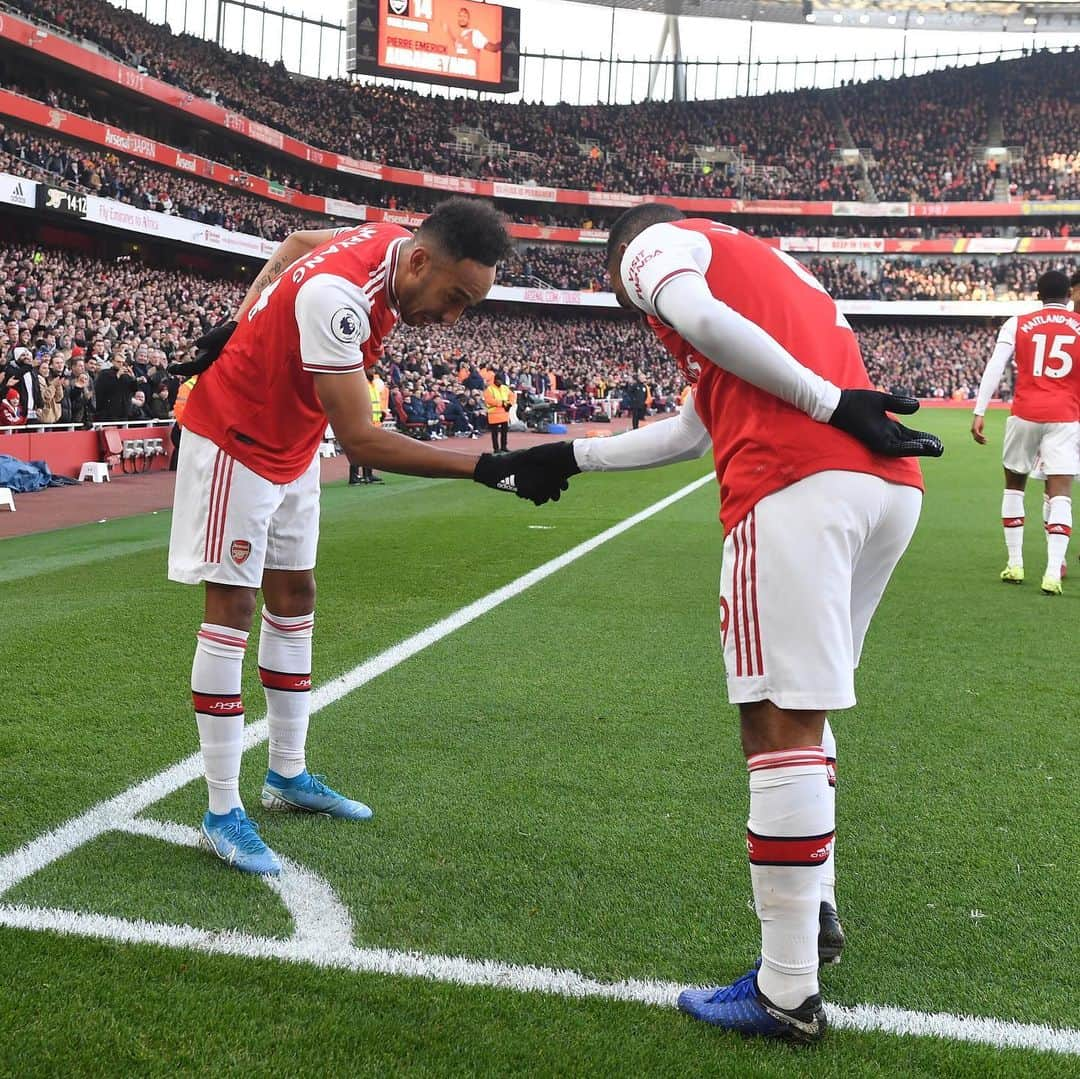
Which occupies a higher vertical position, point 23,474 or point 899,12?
point 899,12

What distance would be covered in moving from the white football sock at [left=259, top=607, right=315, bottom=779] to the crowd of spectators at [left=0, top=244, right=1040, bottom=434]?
13.2 metres

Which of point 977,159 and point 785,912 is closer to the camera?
point 785,912

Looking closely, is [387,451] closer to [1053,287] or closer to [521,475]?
[521,475]

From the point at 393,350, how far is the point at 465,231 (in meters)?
34.1

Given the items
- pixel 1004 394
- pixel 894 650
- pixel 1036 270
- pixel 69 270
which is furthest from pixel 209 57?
pixel 894 650

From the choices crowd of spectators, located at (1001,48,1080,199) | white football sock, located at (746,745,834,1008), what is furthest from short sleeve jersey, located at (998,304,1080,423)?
crowd of spectators, located at (1001,48,1080,199)

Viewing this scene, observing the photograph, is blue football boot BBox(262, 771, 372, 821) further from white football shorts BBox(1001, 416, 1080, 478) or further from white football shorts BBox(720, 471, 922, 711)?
white football shorts BBox(1001, 416, 1080, 478)

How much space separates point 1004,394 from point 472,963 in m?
56.4

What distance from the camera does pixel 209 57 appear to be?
46625 millimetres

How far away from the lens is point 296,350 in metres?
3.17

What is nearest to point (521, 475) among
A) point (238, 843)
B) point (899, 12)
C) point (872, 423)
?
point (872, 423)

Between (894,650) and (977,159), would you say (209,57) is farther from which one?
(894,650)

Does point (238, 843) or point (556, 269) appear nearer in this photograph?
point (238, 843)

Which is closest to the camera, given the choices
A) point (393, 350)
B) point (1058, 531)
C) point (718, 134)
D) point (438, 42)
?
point (1058, 531)
